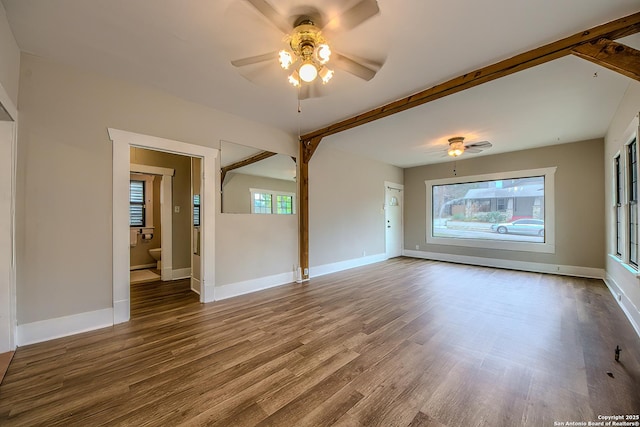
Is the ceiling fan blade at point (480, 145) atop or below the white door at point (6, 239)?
atop

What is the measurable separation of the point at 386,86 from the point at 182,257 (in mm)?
4716

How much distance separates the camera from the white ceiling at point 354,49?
6.18ft

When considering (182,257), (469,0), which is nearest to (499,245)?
(469,0)

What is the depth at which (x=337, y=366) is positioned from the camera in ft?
6.56

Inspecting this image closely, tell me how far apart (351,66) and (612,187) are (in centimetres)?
488

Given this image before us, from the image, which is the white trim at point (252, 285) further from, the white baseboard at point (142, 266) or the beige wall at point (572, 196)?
the beige wall at point (572, 196)

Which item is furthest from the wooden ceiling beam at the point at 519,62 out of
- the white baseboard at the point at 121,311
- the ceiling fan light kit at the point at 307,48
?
the white baseboard at the point at 121,311

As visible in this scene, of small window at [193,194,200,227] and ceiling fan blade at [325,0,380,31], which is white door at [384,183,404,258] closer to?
small window at [193,194,200,227]

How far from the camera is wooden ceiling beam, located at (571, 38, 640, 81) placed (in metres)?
1.92

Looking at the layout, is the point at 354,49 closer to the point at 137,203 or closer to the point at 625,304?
the point at 625,304

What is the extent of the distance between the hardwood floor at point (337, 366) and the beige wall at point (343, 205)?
75.8 inches

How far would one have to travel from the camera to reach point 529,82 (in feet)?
9.45

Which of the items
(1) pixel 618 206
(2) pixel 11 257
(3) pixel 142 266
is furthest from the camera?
(3) pixel 142 266

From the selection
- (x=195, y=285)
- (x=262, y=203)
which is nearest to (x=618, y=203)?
(x=262, y=203)
